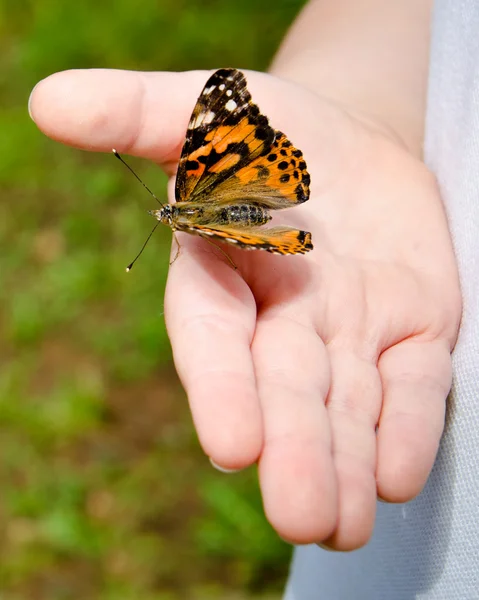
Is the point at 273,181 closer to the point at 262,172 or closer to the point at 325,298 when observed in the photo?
the point at 262,172

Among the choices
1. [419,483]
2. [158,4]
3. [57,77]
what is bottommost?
[158,4]

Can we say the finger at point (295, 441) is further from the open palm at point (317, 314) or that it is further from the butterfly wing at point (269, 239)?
the butterfly wing at point (269, 239)

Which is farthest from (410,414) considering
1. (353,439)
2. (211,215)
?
(211,215)

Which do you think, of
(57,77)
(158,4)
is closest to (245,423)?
(57,77)

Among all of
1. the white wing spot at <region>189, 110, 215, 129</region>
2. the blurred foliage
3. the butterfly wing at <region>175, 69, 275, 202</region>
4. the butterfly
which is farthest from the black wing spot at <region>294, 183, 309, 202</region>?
the blurred foliage

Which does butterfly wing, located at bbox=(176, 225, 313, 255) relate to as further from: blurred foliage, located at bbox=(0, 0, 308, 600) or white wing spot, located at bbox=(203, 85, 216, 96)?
blurred foliage, located at bbox=(0, 0, 308, 600)

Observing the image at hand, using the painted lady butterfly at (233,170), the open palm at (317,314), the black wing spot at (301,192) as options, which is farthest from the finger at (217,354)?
the black wing spot at (301,192)

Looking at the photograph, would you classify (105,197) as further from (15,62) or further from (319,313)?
(319,313)
